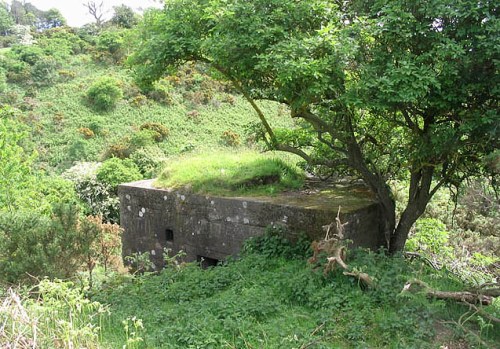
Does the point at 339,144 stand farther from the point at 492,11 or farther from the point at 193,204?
the point at 492,11

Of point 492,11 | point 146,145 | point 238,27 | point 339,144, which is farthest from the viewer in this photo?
point 146,145

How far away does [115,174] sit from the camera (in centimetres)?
1595

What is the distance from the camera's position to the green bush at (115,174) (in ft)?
52.1

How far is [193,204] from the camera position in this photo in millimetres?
7402

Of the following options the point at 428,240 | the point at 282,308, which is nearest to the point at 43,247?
the point at 282,308

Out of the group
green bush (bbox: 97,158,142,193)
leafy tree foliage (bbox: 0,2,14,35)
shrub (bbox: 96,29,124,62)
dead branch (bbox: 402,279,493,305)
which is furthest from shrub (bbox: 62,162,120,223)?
leafy tree foliage (bbox: 0,2,14,35)

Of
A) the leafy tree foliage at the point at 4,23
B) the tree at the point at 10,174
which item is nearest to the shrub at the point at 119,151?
the tree at the point at 10,174

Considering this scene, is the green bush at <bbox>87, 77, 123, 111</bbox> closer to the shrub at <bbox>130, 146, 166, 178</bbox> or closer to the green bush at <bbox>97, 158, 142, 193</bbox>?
the shrub at <bbox>130, 146, 166, 178</bbox>

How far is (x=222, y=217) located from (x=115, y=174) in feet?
32.4

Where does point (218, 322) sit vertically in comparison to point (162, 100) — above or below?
below

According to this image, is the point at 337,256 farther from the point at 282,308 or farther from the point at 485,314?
the point at 485,314

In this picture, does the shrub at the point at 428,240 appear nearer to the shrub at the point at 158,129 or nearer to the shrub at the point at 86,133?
the shrub at the point at 158,129

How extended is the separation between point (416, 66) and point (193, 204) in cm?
412

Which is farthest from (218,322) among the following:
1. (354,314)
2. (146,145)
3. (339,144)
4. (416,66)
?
(146,145)
